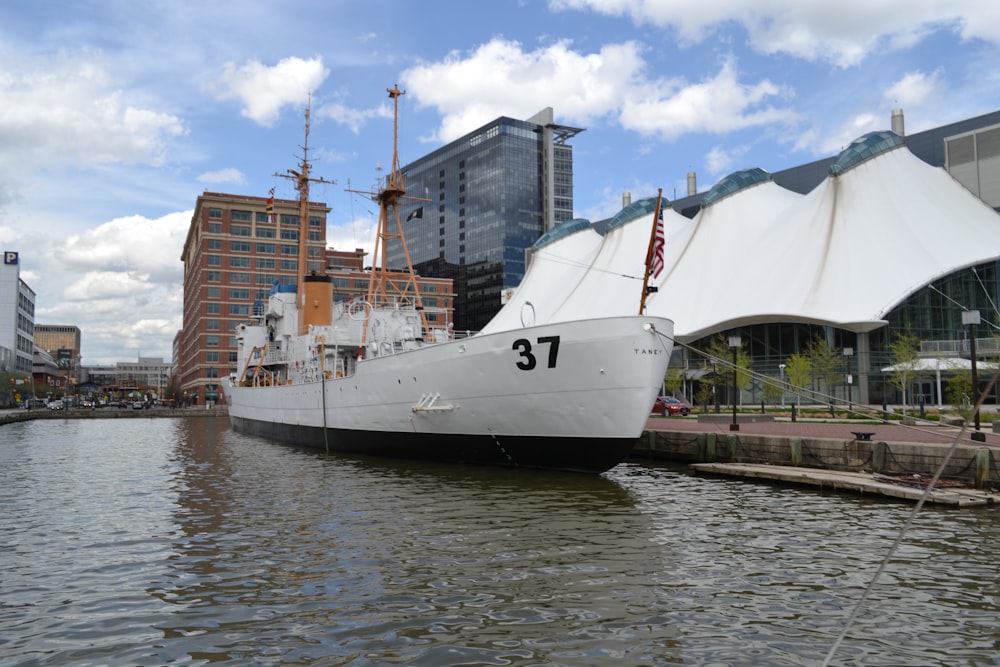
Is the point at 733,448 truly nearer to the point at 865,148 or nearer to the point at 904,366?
the point at 904,366

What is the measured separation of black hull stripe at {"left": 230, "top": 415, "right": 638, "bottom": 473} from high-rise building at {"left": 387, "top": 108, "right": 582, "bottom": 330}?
113141 mm

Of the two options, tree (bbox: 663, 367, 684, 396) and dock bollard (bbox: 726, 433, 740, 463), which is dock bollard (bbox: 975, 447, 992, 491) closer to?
dock bollard (bbox: 726, 433, 740, 463)

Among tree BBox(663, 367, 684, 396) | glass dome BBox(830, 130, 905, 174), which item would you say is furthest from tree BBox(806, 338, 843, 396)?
glass dome BBox(830, 130, 905, 174)

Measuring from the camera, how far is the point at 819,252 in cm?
5794

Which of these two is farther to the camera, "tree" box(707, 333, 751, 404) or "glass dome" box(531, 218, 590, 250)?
"glass dome" box(531, 218, 590, 250)

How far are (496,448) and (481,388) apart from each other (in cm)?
213

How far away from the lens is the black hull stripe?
19.1 metres

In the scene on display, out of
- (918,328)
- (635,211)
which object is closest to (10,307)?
(635,211)

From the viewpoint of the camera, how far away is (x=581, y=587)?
352 inches

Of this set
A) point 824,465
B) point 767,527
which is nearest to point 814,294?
point 824,465

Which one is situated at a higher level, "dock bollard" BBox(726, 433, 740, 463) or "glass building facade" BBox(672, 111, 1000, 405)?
"glass building facade" BBox(672, 111, 1000, 405)

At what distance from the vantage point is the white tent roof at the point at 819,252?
2089 inches

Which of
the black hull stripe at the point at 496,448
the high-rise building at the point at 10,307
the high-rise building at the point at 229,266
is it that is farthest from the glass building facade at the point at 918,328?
the high-rise building at the point at 10,307

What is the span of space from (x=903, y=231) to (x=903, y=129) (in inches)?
892
